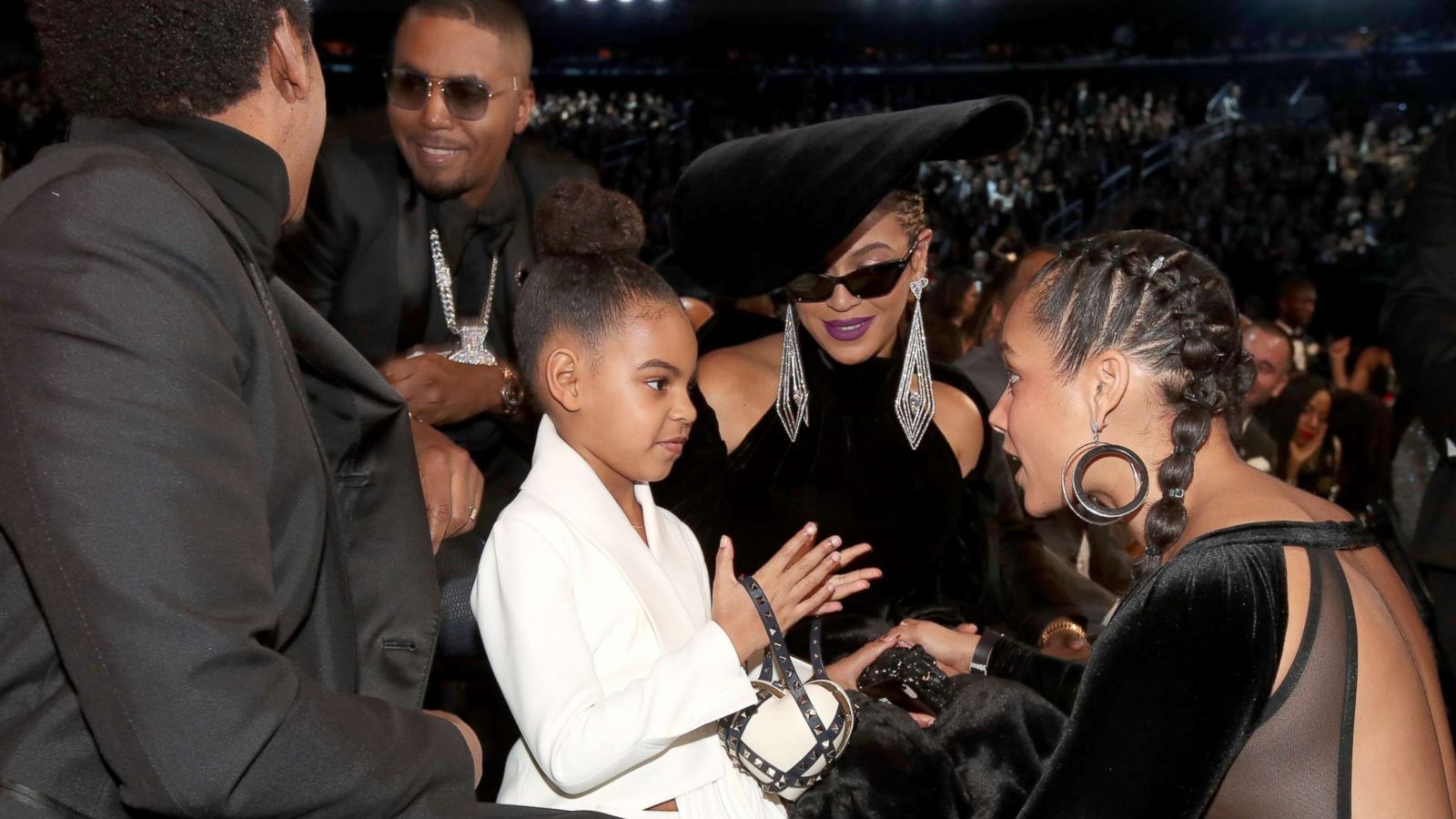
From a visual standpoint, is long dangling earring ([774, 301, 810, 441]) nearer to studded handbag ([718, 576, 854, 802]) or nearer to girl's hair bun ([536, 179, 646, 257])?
girl's hair bun ([536, 179, 646, 257])

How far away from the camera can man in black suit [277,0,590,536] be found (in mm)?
2617

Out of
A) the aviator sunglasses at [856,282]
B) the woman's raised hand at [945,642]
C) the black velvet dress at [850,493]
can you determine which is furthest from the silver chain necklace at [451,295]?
the woman's raised hand at [945,642]

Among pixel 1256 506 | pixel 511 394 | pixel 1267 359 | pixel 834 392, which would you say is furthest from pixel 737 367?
pixel 1267 359

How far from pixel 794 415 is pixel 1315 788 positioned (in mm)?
1192

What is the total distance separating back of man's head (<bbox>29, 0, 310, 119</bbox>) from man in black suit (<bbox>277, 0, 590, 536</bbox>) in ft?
4.15

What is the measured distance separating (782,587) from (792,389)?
0.74 metres

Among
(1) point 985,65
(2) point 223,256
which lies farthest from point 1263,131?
(2) point 223,256

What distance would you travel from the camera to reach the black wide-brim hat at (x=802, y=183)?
6.70 ft

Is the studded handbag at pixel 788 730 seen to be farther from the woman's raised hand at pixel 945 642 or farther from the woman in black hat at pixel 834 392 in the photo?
the woman in black hat at pixel 834 392

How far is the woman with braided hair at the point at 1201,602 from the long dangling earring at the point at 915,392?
76cm

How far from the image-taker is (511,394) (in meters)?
2.35

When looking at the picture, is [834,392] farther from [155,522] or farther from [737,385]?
[155,522]

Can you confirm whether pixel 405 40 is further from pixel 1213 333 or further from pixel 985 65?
pixel 985 65

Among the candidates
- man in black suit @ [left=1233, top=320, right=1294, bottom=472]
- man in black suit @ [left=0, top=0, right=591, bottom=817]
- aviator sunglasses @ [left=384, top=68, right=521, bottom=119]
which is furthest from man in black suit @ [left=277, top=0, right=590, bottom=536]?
man in black suit @ [left=1233, top=320, right=1294, bottom=472]
